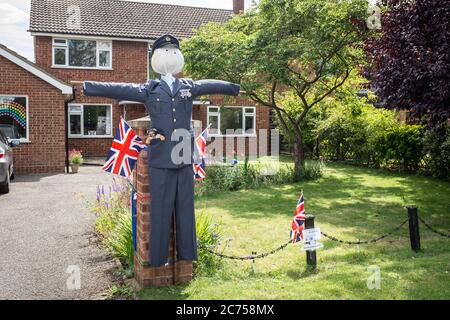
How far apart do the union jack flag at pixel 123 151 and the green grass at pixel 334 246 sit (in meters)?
1.27

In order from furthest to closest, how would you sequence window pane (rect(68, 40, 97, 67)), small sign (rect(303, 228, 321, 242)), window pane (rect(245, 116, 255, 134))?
window pane (rect(245, 116, 255, 134)) → window pane (rect(68, 40, 97, 67)) → small sign (rect(303, 228, 321, 242))

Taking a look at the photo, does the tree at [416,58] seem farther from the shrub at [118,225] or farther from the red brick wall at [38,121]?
the red brick wall at [38,121]

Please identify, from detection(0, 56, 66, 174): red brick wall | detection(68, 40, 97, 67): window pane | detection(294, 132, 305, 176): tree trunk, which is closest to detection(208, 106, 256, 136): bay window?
detection(68, 40, 97, 67): window pane

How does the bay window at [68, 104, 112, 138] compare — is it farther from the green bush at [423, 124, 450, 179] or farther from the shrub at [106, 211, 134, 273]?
the shrub at [106, 211, 134, 273]

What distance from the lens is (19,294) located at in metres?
4.83

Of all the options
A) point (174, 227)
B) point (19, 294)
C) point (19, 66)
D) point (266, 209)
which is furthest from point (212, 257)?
point (19, 66)

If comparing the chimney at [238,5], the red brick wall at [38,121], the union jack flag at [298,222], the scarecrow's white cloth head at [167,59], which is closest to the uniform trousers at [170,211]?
the scarecrow's white cloth head at [167,59]

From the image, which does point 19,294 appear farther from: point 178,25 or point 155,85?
point 178,25

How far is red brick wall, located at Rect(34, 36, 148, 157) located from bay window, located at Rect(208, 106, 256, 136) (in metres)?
4.17

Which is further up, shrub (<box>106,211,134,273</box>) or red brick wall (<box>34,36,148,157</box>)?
red brick wall (<box>34,36,148,157</box>)

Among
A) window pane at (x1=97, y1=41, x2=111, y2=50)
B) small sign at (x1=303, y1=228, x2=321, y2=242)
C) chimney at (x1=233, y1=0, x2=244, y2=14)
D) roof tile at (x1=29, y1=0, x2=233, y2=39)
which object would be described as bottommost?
small sign at (x1=303, y1=228, x2=321, y2=242)

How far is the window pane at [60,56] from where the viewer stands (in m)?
21.9

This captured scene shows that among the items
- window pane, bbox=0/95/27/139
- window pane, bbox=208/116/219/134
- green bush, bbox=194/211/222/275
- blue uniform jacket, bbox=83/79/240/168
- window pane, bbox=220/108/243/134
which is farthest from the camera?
window pane, bbox=220/108/243/134

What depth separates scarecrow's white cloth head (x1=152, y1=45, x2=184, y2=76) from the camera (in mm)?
4742
